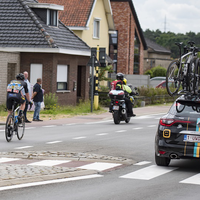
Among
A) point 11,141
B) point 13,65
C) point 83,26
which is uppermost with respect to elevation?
point 83,26

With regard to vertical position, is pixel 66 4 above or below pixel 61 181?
above

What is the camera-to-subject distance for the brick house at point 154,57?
293 feet

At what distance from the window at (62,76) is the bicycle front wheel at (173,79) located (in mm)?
16881

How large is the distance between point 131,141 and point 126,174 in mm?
5361

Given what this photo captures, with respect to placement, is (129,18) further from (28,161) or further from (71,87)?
(28,161)

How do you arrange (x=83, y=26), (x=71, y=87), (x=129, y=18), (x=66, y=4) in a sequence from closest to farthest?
(x=71, y=87), (x=83, y=26), (x=66, y=4), (x=129, y=18)

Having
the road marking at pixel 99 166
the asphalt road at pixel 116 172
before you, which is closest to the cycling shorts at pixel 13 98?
the asphalt road at pixel 116 172

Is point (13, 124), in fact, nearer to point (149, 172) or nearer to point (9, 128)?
point (9, 128)

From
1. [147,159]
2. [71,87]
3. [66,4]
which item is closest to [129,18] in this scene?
[66,4]

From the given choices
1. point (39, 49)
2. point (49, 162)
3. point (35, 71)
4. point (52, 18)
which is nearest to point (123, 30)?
point (52, 18)

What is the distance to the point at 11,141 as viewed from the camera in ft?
48.4

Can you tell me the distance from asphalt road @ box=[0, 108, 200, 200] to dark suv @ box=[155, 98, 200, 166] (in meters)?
0.37

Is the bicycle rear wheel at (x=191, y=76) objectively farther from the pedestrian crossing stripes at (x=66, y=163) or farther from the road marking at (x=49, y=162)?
the road marking at (x=49, y=162)

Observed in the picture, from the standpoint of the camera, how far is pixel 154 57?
10056cm
